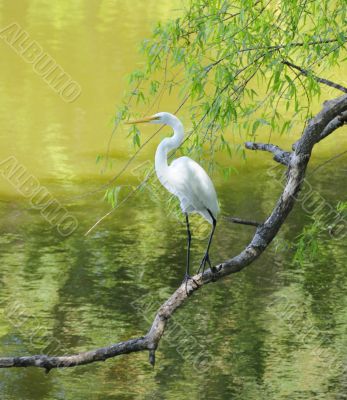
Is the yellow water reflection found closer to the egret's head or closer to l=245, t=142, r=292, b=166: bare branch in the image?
the egret's head

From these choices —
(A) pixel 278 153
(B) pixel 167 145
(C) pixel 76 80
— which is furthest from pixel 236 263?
(C) pixel 76 80

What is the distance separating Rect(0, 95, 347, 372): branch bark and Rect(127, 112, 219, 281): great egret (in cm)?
56

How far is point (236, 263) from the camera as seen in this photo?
3.37 meters

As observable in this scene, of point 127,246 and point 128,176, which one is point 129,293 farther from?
point 128,176

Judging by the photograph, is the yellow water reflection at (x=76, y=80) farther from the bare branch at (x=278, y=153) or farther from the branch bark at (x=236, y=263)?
the branch bark at (x=236, y=263)

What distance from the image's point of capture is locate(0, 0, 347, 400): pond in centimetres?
579

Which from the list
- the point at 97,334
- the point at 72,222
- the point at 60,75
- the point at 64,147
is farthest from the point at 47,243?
the point at 60,75

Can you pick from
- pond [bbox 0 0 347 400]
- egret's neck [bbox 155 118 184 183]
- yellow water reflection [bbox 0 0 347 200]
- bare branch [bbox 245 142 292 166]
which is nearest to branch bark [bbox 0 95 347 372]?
bare branch [bbox 245 142 292 166]

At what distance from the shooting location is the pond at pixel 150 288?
579 cm

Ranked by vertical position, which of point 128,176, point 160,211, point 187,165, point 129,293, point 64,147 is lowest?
point 187,165

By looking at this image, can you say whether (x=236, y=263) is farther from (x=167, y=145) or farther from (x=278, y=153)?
(x=167, y=145)

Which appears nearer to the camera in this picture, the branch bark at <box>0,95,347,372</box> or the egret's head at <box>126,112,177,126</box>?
the branch bark at <box>0,95,347,372</box>

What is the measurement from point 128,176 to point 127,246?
1.79m

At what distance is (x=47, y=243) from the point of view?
7.87 m
